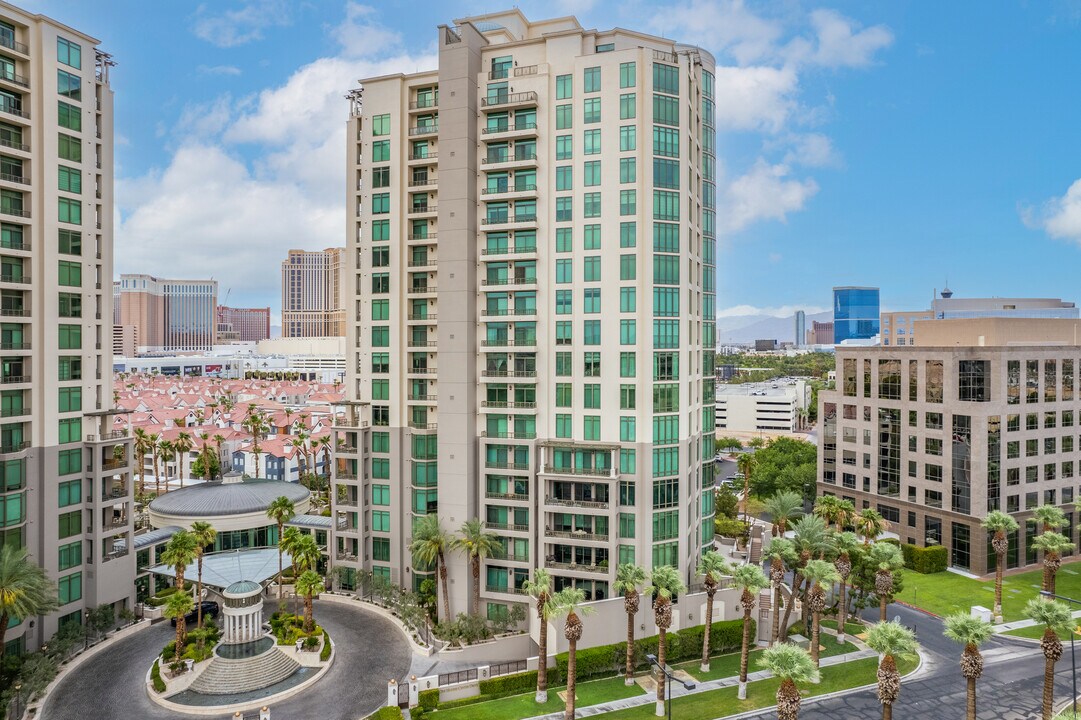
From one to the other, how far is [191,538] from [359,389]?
21.0 meters

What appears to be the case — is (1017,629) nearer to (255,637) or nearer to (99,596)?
(255,637)

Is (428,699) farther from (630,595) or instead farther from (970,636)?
(970,636)

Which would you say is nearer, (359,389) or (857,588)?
(857,588)

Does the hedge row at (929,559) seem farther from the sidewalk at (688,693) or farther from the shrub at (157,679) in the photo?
the shrub at (157,679)

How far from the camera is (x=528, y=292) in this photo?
6106cm

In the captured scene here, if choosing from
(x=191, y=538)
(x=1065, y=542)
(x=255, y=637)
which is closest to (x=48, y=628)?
(x=191, y=538)

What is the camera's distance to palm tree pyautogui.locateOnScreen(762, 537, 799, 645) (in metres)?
52.0

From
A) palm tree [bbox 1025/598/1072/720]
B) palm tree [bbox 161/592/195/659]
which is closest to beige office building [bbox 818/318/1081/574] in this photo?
palm tree [bbox 1025/598/1072/720]

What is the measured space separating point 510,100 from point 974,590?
7006 cm

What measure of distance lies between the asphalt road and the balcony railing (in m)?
54.6

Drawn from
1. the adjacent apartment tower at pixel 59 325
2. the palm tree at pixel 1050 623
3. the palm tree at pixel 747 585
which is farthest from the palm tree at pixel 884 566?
the adjacent apartment tower at pixel 59 325

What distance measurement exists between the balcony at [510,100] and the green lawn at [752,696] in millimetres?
52106

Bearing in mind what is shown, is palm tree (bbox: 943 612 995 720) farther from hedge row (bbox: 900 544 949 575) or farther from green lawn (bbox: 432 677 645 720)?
hedge row (bbox: 900 544 949 575)

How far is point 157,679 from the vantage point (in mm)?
48656
